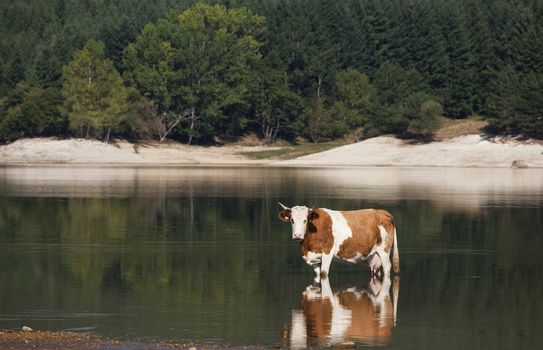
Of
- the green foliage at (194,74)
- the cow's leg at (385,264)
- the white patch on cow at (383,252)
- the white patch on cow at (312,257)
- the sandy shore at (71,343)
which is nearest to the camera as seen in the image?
the sandy shore at (71,343)

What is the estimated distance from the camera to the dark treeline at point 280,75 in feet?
439

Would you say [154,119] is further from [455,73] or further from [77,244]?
[77,244]

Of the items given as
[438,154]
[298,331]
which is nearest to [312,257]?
[298,331]

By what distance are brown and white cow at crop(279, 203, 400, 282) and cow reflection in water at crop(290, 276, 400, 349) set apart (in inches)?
21.2

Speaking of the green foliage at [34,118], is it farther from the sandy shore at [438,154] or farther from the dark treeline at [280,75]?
the sandy shore at [438,154]

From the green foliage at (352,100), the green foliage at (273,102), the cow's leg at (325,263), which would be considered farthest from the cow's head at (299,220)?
the green foliage at (273,102)

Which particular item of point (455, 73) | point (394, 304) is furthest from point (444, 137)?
point (394, 304)

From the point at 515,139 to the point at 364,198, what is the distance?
227ft

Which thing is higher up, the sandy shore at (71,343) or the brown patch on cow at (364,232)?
the brown patch on cow at (364,232)

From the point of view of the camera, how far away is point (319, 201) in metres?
51.2

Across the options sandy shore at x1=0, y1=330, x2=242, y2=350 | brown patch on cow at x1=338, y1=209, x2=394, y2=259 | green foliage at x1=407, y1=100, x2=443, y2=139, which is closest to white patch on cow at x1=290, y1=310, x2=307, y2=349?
sandy shore at x1=0, y1=330, x2=242, y2=350

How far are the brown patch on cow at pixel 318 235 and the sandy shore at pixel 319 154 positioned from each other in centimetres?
8946

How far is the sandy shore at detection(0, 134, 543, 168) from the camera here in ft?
379

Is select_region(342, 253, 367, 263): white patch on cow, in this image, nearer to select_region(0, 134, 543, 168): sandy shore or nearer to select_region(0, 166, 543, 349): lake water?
select_region(0, 166, 543, 349): lake water
